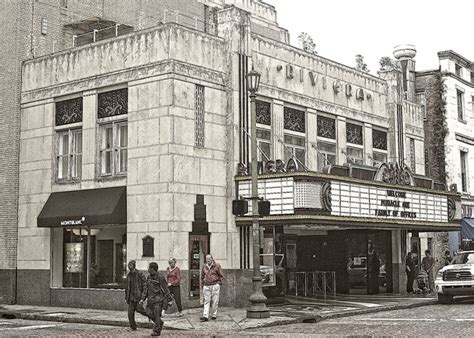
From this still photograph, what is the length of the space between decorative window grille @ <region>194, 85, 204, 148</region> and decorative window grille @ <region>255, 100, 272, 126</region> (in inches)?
117

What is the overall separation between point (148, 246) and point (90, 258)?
3390 mm

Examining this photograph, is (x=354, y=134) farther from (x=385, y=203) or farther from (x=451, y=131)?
(x=451, y=131)

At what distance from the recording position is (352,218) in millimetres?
24859

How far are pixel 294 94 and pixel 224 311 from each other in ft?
30.7

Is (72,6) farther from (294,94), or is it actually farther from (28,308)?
(28,308)

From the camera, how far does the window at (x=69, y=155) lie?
86.3 feet

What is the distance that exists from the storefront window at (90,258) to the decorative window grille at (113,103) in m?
3.91

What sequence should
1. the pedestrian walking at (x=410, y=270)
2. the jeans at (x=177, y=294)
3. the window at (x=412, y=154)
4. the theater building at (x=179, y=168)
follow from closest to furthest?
the jeans at (x=177, y=294) → the theater building at (x=179, y=168) → the pedestrian walking at (x=410, y=270) → the window at (x=412, y=154)

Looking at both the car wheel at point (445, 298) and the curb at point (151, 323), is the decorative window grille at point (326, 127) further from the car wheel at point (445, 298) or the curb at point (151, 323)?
the curb at point (151, 323)

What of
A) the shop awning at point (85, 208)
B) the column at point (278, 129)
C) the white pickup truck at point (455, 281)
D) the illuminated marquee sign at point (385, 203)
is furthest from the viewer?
the column at point (278, 129)

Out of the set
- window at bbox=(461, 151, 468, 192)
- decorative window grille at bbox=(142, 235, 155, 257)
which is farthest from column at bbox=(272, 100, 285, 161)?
window at bbox=(461, 151, 468, 192)

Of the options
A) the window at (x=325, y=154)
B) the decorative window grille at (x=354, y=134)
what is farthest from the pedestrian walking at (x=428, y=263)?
the window at (x=325, y=154)

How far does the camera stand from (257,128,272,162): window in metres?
26.6

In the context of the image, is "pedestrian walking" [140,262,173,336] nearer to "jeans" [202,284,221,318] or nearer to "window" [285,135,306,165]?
"jeans" [202,284,221,318]
